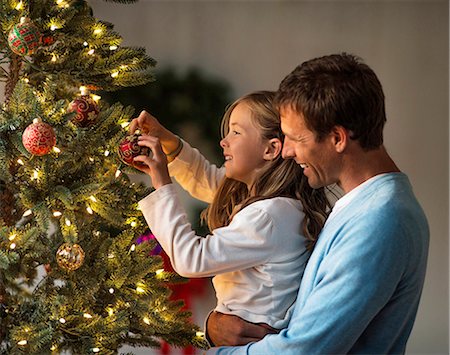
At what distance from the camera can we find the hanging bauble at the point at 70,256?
1.75 metres

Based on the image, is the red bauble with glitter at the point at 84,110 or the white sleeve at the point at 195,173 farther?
the white sleeve at the point at 195,173

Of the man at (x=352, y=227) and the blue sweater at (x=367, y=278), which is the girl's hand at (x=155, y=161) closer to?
the man at (x=352, y=227)

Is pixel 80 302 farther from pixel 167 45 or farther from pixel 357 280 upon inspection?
pixel 167 45

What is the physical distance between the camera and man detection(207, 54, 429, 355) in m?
1.40

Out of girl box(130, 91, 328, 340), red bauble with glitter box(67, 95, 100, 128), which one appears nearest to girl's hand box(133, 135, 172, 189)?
girl box(130, 91, 328, 340)

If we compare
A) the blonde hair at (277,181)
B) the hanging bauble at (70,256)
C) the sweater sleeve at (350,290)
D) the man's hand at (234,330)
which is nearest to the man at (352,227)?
the sweater sleeve at (350,290)

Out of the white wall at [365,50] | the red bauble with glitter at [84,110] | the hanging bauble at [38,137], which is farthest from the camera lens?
the white wall at [365,50]

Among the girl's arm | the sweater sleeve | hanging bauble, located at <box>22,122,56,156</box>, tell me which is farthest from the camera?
the girl's arm

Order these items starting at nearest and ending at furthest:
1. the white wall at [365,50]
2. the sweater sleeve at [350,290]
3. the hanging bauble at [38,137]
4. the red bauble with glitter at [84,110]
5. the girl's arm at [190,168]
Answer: the sweater sleeve at [350,290], the hanging bauble at [38,137], the red bauble with glitter at [84,110], the girl's arm at [190,168], the white wall at [365,50]

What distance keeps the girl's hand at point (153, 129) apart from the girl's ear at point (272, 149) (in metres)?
0.29

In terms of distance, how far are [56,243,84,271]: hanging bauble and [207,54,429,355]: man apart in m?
0.47

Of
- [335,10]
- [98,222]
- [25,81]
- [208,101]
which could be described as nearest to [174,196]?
[98,222]

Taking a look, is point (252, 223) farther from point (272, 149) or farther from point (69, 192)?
point (69, 192)

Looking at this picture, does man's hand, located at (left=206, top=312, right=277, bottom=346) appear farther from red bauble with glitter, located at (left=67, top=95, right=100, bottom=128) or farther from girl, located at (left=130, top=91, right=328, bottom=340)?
red bauble with glitter, located at (left=67, top=95, right=100, bottom=128)
